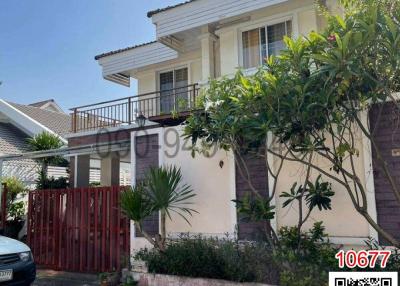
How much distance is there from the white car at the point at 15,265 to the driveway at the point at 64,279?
1050 millimetres

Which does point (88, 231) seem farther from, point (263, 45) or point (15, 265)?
point (263, 45)

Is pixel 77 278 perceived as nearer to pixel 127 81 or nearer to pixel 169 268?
pixel 169 268

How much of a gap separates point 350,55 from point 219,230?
4610 mm

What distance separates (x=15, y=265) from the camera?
7723mm

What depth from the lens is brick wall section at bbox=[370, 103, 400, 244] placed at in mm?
6680

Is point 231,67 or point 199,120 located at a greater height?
point 231,67

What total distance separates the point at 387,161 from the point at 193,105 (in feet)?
16.8

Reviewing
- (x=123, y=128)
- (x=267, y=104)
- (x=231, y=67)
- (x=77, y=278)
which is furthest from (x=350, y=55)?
(x=123, y=128)

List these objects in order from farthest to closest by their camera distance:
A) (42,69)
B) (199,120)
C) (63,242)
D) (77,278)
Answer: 1. (42,69)
2. (63,242)
3. (77,278)
4. (199,120)

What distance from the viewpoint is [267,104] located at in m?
6.38

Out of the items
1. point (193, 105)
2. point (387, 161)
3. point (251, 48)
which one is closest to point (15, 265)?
point (193, 105)

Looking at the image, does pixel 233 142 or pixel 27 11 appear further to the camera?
pixel 27 11

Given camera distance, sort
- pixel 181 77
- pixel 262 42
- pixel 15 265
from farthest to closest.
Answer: pixel 181 77 < pixel 262 42 < pixel 15 265

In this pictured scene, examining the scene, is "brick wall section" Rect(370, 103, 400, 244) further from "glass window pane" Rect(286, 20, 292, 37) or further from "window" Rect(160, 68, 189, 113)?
"window" Rect(160, 68, 189, 113)
